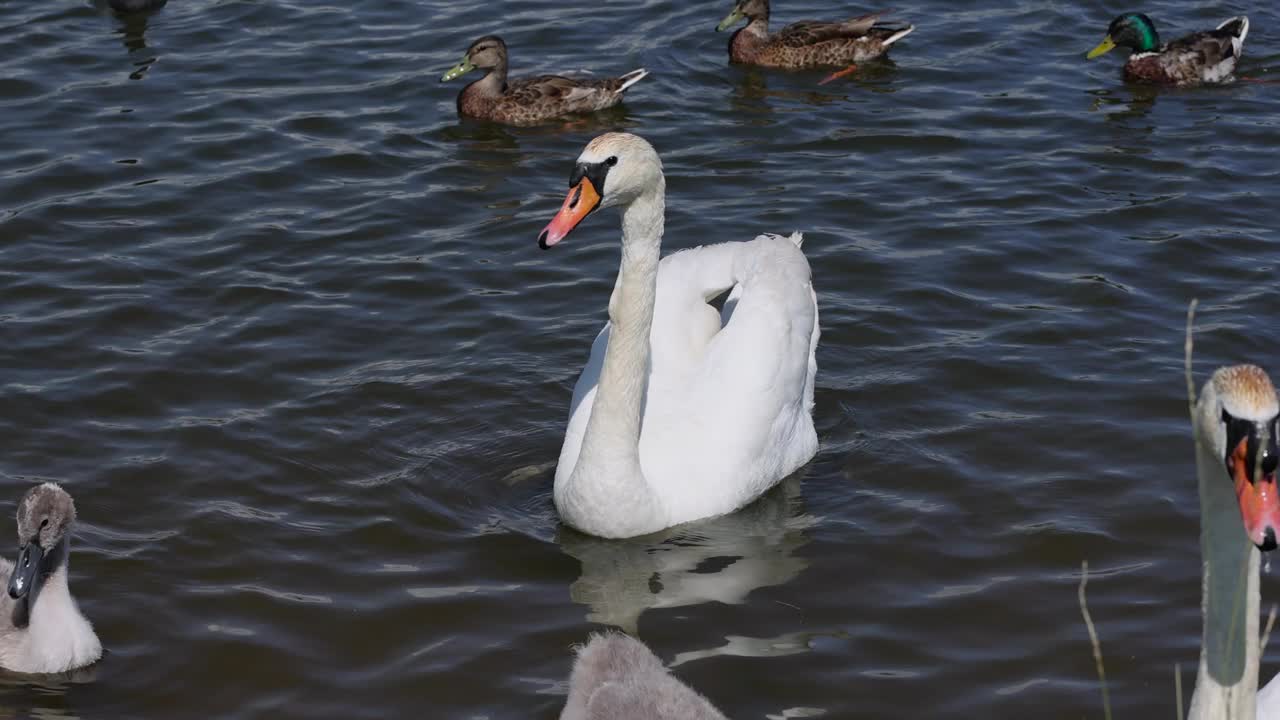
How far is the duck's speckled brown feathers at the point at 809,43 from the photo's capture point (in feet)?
46.0

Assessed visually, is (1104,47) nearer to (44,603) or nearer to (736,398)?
(736,398)

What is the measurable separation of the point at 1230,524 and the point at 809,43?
10.2m

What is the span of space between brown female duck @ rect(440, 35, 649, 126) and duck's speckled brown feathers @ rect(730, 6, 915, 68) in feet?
3.53

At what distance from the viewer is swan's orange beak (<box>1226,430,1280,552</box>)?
13.3ft

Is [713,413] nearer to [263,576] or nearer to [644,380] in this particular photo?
[644,380]

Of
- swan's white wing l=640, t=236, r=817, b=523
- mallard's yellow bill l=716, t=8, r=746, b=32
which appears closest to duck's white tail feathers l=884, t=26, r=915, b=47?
mallard's yellow bill l=716, t=8, r=746, b=32

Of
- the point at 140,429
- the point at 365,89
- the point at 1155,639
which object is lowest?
the point at 1155,639

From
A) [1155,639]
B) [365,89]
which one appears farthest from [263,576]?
[365,89]

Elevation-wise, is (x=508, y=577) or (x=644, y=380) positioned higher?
(x=644, y=380)

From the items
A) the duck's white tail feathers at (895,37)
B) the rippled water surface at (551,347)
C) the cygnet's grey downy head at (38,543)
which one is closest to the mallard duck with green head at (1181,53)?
the rippled water surface at (551,347)

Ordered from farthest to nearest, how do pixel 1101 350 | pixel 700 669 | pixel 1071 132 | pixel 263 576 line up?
pixel 1071 132 → pixel 1101 350 → pixel 263 576 → pixel 700 669

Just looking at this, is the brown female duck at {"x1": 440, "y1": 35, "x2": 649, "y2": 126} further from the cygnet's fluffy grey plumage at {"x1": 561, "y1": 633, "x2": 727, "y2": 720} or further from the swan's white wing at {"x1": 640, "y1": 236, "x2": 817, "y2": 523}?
the cygnet's fluffy grey plumage at {"x1": 561, "y1": 633, "x2": 727, "y2": 720}

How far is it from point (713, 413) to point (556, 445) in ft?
3.71

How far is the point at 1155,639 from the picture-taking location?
22.1 ft
